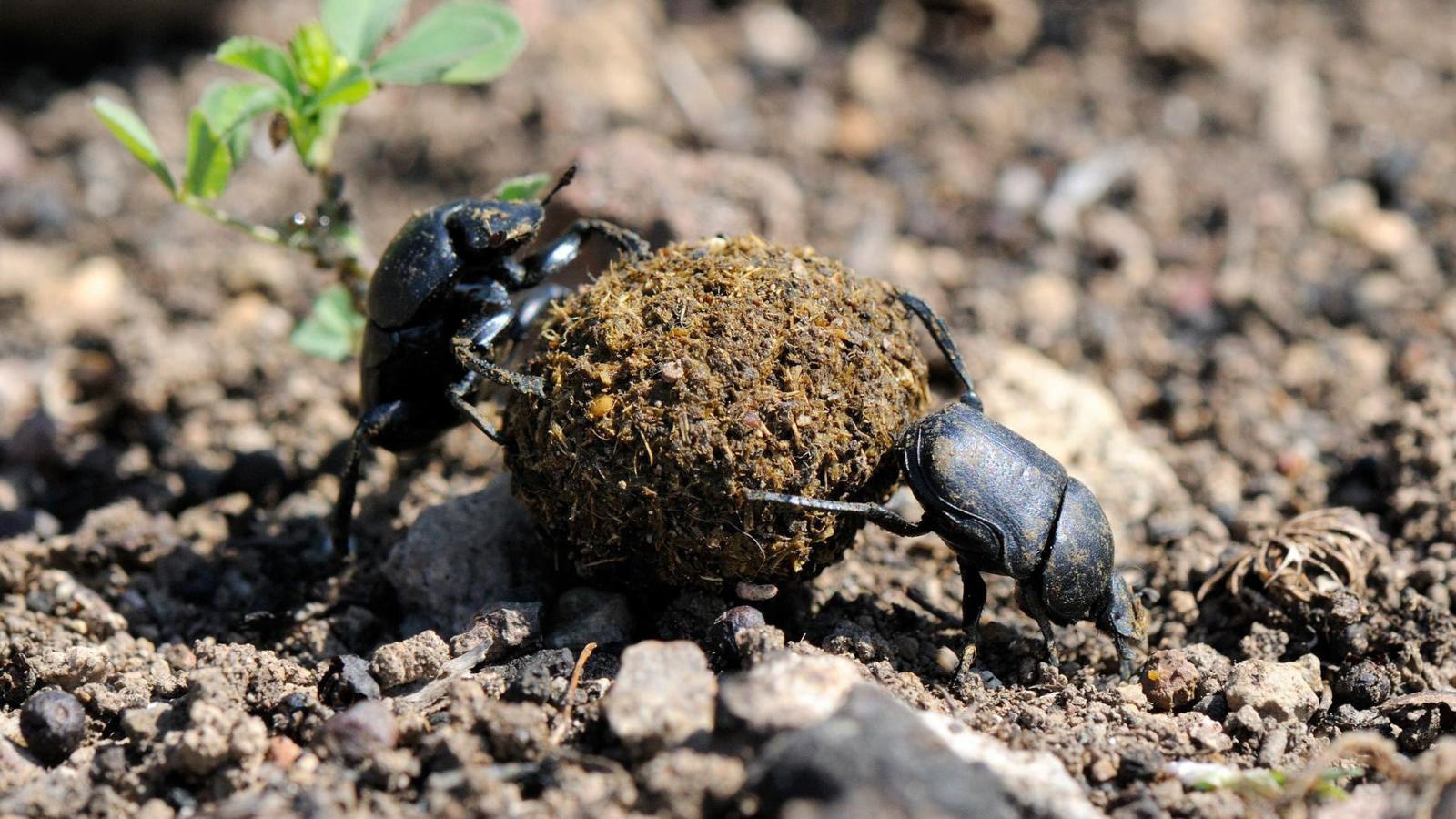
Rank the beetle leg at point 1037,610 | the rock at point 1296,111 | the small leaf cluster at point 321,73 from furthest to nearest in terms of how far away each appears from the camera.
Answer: the rock at point 1296,111, the small leaf cluster at point 321,73, the beetle leg at point 1037,610

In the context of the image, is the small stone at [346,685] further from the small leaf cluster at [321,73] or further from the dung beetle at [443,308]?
the small leaf cluster at [321,73]

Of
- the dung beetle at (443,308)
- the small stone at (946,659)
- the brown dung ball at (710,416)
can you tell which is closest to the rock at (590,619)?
the brown dung ball at (710,416)

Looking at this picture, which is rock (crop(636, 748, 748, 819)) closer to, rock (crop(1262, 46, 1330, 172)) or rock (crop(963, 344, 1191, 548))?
rock (crop(963, 344, 1191, 548))

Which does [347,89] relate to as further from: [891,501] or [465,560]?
[891,501]

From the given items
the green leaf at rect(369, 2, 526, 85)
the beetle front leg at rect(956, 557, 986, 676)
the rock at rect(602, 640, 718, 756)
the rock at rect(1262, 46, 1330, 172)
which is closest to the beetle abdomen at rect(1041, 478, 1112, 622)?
the beetle front leg at rect(956, 557, 986, 676)

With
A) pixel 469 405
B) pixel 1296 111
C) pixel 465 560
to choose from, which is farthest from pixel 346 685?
pixel 1296 111

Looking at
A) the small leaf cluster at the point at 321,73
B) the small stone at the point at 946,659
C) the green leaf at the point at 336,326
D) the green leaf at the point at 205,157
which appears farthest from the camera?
the green leaf at the point at 336,326
